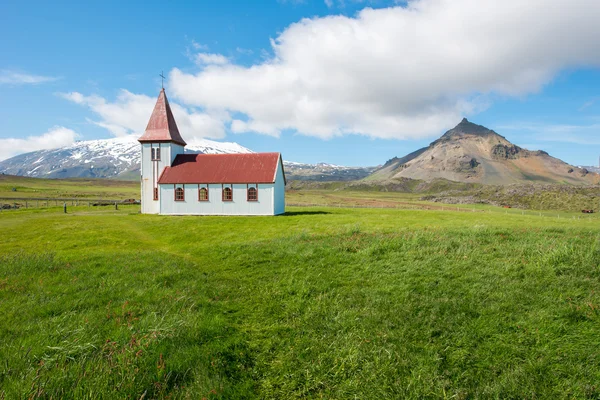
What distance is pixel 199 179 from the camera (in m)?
41.0

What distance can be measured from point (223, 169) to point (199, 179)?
3440 millimetres

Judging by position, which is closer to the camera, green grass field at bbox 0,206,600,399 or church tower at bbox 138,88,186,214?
green grass field at bbox 0,206,600,399

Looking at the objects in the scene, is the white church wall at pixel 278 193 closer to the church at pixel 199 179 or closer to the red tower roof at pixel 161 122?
the church at pixel 199 179

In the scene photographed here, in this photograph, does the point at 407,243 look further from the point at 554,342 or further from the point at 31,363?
the point at 31,363

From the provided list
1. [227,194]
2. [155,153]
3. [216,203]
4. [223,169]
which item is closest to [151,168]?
[155,153]

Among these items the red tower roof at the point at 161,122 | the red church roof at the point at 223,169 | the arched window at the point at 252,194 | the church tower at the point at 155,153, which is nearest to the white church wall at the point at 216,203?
the arched window at the point at 252,194

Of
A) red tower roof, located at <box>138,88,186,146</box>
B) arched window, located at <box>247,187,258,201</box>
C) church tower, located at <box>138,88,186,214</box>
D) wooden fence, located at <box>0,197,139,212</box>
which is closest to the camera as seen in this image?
arched window, located at <box>247,187,258,201</box>

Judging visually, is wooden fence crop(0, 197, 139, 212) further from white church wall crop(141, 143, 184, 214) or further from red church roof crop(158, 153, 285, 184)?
red church roof crop(158, 153, 285, 184)

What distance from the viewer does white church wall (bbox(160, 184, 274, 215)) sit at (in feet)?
131

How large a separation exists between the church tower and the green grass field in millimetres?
32088

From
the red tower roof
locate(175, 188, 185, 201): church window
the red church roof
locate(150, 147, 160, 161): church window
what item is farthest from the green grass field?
the red tower roof

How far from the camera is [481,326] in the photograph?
7254mm

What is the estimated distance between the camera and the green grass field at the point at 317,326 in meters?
5.52

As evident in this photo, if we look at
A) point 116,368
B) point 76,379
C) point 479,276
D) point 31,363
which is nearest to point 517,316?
point 479,276
